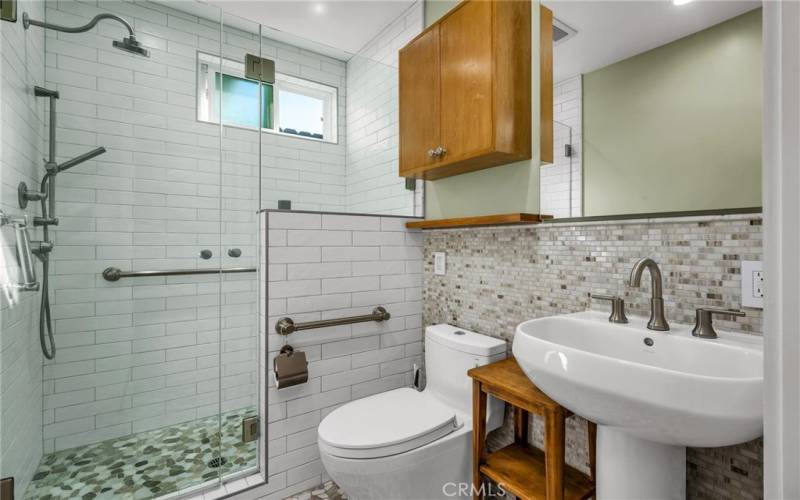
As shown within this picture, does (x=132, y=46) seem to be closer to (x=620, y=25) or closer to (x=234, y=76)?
(x=234, y=76)

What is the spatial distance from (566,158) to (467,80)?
53cm

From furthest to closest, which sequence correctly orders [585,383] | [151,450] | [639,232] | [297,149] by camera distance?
[297,149], [151,450], [639,232], [585,383]

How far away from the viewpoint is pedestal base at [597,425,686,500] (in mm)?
983

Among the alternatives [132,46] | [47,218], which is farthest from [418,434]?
[132,46]

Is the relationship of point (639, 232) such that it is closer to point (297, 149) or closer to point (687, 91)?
point (687, 91)

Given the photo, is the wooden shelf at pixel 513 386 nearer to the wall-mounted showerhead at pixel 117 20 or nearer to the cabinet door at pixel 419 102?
the cabinet door at pixel 419 102

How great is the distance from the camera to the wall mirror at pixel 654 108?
1.01 meters

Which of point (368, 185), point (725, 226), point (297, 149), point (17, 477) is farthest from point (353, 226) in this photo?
point (17, 477)

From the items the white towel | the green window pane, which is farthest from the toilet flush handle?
the white towel

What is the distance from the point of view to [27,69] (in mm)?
1478

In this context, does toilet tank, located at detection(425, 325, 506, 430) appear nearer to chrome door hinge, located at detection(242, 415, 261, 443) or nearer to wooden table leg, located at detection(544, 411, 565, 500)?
wooden table leg, located at detection(544, 411, 565, 500)

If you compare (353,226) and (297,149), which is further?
(297,149)

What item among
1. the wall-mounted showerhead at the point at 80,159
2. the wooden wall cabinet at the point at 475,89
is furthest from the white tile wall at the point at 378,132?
the wall-mounted showerhead at the point at 80,159

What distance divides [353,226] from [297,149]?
56 cm
